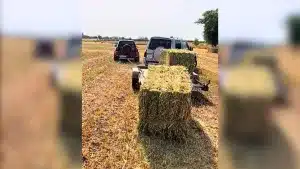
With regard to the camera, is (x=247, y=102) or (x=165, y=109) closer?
(x=247, y=102)

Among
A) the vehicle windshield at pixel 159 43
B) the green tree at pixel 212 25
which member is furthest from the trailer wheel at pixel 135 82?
the vehicle windshield at pixel 159 43

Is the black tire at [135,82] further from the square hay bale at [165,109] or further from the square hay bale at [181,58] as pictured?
the square hay bale at [165,109]

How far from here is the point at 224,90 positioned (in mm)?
688

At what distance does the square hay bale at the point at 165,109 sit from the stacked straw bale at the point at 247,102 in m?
2.32

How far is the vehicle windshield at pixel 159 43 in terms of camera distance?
7.79 metres

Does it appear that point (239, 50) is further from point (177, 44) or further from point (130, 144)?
point (177, 44)

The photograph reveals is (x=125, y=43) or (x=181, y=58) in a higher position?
(x=125, y=43)

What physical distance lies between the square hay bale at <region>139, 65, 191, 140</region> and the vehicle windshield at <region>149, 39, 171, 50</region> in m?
4.59

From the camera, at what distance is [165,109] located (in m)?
3.05

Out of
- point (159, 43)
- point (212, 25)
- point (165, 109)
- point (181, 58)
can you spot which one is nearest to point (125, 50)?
point (159, 43)

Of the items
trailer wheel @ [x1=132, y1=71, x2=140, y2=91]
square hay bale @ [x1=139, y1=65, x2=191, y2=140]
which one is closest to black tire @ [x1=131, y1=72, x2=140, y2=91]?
trailer wheel @ [x1=132, y1=71, x2=140, y2=91]

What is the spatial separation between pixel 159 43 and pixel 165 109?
16.8ft

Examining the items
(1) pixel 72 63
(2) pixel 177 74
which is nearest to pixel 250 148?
(1) pixel 72 63

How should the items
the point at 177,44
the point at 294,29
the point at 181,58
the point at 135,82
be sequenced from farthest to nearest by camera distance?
the point at 177,44 → the point at 181,58 → the point at 135,82 → the point at 294,29
